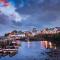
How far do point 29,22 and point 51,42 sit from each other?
355mm

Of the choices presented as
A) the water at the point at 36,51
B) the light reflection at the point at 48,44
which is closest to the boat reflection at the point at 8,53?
the water at the point at 36,51

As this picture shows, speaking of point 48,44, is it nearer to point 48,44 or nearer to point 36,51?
point 48,44

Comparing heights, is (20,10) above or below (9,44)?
above

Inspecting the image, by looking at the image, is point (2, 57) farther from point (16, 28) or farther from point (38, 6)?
point (38, 6)

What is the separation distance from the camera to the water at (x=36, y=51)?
2.37 meters

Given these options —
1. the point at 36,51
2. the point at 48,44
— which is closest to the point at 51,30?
the point at 48,44

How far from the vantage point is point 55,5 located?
2398 mm

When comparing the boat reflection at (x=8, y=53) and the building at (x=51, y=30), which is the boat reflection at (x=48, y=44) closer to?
the building at (x=51, y=30)

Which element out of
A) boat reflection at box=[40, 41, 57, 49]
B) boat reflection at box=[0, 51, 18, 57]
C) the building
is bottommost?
boat reflection at box=[0, 51, 18, 57]

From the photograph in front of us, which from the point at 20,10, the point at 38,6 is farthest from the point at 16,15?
the point at 38,6

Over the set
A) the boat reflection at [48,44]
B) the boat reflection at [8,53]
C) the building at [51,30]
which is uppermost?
the building at [51,30]

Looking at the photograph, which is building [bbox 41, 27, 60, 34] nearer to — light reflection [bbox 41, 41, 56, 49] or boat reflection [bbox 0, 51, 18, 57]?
light reflection [bbox 41, 41, 56, 49]

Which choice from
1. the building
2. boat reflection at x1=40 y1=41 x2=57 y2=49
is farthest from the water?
the building

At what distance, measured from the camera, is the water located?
2365 mm
